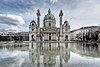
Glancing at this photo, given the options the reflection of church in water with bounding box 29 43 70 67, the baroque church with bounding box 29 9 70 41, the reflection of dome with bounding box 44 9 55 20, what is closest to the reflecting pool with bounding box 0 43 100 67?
the reflection of church in water with bounding box 29 43 70 67

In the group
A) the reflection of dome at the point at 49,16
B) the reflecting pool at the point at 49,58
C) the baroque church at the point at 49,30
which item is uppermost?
the reflection of dome at the point at 49,16

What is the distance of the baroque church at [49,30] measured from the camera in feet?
311

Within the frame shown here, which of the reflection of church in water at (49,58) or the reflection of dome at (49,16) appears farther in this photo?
the reflection of dome at (49,16)

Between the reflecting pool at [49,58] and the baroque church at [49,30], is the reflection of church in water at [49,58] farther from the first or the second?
the baroque church at [49,30]

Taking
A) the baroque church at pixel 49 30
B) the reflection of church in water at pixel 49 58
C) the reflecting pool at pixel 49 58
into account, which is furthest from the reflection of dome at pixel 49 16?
the reflecting pool at pixel 49 58

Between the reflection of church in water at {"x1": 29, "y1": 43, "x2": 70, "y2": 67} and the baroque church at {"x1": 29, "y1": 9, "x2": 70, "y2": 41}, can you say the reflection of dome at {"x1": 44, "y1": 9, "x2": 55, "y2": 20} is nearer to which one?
the baroque church at {"x1": 29, "y1": 9, "x2": 70, "y2": 41}

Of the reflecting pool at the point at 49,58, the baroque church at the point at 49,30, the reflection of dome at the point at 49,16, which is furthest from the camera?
the reflection of dome at the point at 49,16

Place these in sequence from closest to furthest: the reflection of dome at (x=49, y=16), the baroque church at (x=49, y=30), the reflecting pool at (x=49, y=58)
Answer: the reflecting pool at (x=49, y=58)
the baroque church at (x=49, y=30)
the reflection of dome at (x=49, y=16)

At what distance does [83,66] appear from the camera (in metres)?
11.5

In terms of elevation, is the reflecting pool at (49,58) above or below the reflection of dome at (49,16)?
below

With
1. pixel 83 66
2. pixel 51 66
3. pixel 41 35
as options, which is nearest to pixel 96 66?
pixel 83 66

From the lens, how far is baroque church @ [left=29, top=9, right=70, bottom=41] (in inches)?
3735

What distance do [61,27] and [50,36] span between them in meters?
8.74

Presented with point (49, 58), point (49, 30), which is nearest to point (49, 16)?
point (49, 30)
